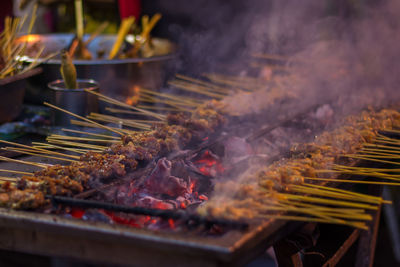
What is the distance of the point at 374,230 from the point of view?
3895 millimetres

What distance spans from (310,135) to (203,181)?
1626mm

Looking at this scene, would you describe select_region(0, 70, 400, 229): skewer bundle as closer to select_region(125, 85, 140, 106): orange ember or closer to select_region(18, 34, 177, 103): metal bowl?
select_region(125, 85, 140, 106): orange ember

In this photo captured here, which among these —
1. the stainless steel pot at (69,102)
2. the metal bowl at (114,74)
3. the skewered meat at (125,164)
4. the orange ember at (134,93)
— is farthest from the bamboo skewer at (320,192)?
the metal bowl at (114,74)

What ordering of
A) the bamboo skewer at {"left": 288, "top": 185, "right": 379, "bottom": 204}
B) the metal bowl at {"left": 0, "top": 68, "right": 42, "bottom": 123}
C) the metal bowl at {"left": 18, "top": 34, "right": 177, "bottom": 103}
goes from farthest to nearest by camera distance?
the metal bowl at {"left": 18, "top": 34, "right": 177, "bottom": 103} < the metal bowl at {"left": 0, "top": 68, "right": 42, "bottom": 123} < the bamboo skewer at {"left": 288, "top": 185, "right": 379, "bottom": 204}

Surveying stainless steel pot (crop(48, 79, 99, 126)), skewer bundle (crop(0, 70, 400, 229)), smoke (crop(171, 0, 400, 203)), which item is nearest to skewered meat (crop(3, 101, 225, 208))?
skewer bundle (crop(0, 70, 400, 229))

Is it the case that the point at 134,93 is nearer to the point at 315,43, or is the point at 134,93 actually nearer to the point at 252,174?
the point at 252,174

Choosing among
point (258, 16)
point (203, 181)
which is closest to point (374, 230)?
point (203, 181)

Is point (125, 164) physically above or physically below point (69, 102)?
below

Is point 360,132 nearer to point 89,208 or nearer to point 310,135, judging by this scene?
point 310,135

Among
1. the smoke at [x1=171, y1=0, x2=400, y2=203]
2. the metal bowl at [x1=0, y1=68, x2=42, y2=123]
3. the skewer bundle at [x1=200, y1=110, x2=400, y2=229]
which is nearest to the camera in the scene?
the skewer bundle at [x1=200, y1=110, x2=400, y2=229]

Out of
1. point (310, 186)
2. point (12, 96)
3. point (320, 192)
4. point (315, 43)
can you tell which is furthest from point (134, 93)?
point (315, 43)

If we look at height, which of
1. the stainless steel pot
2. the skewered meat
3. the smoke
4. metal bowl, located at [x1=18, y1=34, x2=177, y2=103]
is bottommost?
the skewered meat

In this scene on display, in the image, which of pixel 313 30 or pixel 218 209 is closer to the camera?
pixel 218 209

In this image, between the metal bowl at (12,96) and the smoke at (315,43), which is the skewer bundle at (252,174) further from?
the smoke at (315,43)
